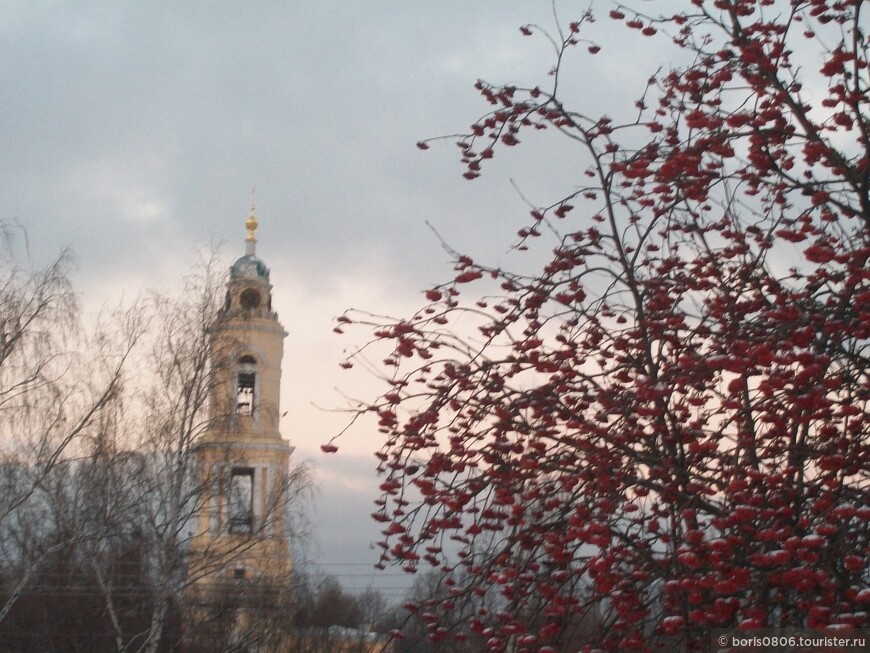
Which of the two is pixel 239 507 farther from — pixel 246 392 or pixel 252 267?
pixel 252 267

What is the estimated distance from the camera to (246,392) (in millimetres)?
24406

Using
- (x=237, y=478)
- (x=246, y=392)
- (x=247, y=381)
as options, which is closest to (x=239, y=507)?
(x=237, y=478)

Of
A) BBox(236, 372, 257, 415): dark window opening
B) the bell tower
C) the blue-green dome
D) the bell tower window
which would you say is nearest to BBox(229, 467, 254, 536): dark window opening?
the bell tower

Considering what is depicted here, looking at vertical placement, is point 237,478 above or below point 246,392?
below

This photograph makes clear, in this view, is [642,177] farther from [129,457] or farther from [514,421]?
[129,457]

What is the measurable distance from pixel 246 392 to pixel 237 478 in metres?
2.83

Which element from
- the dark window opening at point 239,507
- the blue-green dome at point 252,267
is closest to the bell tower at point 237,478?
the dark window opening at point 239,507

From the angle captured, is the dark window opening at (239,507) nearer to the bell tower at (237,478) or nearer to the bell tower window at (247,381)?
the bell tower at (237,478)

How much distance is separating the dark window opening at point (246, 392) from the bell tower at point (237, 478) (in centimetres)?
2

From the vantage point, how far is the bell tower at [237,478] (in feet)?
66.1

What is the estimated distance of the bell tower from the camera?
20.2m

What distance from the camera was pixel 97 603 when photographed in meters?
25.0

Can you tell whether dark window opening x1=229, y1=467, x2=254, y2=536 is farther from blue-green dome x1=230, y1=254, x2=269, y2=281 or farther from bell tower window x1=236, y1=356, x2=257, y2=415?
blue-green dome x1=230, y1=254, x2=269, y2=281

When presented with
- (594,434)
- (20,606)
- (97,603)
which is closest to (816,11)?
(594,434)
